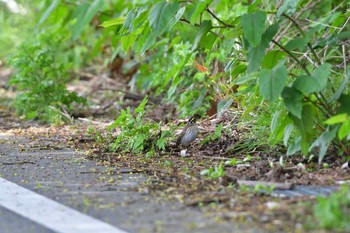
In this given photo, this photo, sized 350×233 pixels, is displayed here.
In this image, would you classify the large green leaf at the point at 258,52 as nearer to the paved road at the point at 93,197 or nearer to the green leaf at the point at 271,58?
the green leaf at the point at 271,58

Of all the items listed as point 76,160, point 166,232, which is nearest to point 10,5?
point 76,160

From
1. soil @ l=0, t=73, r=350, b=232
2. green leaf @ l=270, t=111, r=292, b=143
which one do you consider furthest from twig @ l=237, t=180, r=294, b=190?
green leaf @ l=270, t=111, r=292, b=143

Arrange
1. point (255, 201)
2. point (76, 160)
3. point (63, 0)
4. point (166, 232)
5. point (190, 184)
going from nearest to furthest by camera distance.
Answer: point (166, 232), point (255, 201), point (190, 184), point (76, 160), point (63, 0)

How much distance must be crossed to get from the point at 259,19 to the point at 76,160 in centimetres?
130

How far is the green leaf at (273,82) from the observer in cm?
296

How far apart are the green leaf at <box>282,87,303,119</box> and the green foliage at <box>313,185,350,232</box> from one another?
0.67m

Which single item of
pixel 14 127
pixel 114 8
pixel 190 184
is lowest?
pixel 14 127

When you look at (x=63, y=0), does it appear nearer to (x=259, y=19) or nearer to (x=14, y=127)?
(x=14, y=127)

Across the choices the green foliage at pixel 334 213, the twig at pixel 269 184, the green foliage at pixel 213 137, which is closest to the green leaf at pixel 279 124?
the twig at pixel 269 184

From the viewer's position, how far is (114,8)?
6418 millimetres

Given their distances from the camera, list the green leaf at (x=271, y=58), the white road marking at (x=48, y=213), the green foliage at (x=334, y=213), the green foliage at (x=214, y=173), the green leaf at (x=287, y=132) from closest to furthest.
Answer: the green foliage at (x=334, y=213), the white road marking at (x=48, y=213), the green foliage at (x=214, y=173), the green leaf at (x=287, y=132), the green leaf at (x=271, y=58)

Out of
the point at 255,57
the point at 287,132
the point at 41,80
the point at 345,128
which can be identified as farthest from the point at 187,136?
the point at 41,80

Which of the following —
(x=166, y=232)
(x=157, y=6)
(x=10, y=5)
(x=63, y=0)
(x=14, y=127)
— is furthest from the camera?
(x=10, y=5)

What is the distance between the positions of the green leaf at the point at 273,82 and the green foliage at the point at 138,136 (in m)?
Answer: 1.00
